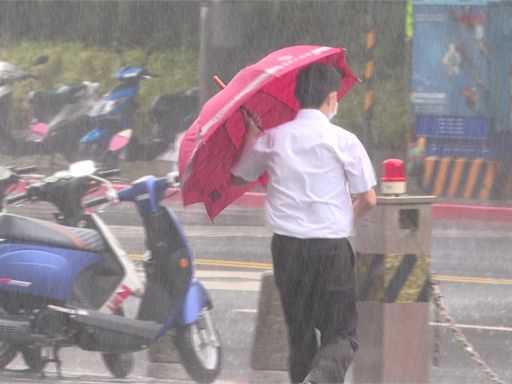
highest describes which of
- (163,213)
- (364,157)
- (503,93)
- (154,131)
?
(364,157)

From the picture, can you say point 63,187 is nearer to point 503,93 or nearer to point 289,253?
point 289,253

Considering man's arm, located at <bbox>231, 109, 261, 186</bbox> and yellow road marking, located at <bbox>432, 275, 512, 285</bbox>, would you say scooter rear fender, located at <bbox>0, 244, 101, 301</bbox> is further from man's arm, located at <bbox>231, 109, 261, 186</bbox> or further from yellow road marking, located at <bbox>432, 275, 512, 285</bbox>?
yellow road marking, located at <bbox>432, 275, 512, 285</bbox>

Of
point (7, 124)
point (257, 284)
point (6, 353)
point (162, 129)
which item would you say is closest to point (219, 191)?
point (6, 353)

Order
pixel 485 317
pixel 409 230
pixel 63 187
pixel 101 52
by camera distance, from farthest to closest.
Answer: pixel 101 52 < pixel 485 317 < pixel 63 187 < pixel 409 230

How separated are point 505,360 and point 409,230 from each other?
201 centimetres

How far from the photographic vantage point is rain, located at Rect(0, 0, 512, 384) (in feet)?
19.7

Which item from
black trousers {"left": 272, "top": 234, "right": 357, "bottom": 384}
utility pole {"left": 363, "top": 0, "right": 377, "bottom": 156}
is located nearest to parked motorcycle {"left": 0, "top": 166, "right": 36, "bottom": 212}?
black trousers {"left": 272, "top": 234, "right": 357, "bottom": 384}

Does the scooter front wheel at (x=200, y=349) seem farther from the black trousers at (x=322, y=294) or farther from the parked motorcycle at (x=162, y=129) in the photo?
the parked motorcycle at (x=162, y=129)

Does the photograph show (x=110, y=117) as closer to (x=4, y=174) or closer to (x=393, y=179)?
(x=4, y=174)

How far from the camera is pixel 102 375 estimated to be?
705 cm

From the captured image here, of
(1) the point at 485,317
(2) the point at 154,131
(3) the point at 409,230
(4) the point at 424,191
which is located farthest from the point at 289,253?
(2) the point at 154,131

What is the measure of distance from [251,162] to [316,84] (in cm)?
42

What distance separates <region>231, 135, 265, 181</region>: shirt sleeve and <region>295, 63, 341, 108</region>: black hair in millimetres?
237

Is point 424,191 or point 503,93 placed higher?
point 503,93
